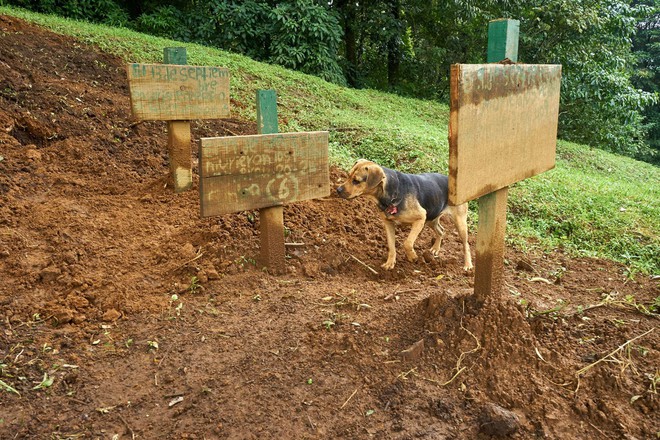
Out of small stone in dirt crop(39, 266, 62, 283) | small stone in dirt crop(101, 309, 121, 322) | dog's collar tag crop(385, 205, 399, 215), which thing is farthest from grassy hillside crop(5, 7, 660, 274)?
small stone in dirt crop(101, 309, 121, 322)

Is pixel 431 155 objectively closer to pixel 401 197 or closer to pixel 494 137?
pixel 401 197

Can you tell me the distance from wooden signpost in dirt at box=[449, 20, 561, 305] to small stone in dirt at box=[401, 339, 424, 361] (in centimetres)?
56

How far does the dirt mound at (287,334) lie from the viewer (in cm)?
288

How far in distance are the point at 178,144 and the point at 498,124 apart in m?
3.61

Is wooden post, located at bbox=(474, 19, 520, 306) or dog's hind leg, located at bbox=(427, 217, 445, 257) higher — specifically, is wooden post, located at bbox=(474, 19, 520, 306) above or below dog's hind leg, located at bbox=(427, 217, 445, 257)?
above

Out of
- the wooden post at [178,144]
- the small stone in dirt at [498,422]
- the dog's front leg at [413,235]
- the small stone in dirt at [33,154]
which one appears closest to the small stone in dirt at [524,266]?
the dog's front leg at [413,235]

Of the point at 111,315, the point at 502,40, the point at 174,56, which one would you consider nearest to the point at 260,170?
the point at 111,315

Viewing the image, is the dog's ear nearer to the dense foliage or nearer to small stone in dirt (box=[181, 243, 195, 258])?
small stone in dirt (box=[181, 243, 195, 258])

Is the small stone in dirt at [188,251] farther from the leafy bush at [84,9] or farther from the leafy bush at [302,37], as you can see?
the leafy bush at [84,9]

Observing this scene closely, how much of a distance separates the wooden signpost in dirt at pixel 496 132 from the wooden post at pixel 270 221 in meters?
1.61

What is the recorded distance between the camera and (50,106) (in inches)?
280

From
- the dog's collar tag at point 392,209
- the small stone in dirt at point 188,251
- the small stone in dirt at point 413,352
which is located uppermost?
the dog's collar tag at point 392,209

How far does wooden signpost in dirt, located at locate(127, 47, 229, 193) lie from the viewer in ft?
17.3

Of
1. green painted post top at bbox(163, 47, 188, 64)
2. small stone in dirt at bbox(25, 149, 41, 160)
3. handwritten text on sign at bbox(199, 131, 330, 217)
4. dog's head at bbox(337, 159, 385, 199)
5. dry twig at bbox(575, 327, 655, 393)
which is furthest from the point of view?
small stone in dirt at bbox(25, 149, 41, 160)
